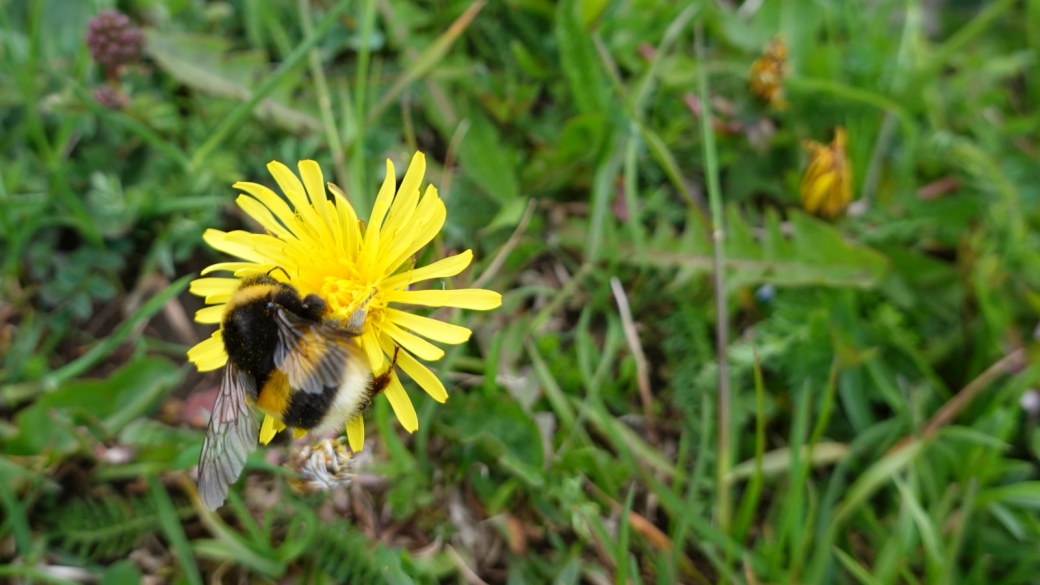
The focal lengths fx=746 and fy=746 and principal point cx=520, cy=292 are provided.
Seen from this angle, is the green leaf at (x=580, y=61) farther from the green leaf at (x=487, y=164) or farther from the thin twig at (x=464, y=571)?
the thin twig at (x=464, y=571)

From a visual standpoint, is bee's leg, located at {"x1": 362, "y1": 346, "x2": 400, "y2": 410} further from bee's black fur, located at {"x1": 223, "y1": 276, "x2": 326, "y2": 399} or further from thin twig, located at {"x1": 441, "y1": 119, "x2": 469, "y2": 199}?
thin twig, located at {"x1": 441, "y1": 119, "x2": 469, "y2": 199}

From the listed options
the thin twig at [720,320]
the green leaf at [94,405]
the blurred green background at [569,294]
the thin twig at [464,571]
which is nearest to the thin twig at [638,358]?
the blurred green background at [569,294]

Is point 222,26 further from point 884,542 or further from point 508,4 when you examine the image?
point 884,542

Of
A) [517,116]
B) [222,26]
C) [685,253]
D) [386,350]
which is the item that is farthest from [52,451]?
[685,253]

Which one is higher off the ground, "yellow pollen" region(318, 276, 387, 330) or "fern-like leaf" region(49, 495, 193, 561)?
"yellow pollen" region(318, 276, 387, 330)

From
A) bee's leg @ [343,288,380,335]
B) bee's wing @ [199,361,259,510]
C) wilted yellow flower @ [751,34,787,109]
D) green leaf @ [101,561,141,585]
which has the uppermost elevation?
wilted yellow flower @ [751,34,787,109]

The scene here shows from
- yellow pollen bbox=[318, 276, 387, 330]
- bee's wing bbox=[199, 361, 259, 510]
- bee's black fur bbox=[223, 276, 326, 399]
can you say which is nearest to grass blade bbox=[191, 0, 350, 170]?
yellow pollen bbox=[318, 276, 387, 330]
